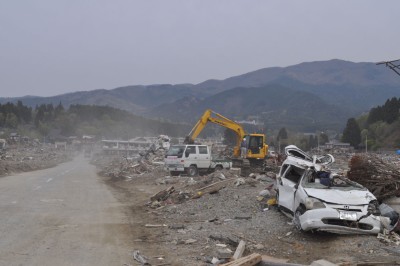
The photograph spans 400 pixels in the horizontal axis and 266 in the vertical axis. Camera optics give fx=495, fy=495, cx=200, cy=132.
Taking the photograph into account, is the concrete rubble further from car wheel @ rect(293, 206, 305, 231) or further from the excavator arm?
the excavator arm

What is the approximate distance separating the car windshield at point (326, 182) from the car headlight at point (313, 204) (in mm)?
960

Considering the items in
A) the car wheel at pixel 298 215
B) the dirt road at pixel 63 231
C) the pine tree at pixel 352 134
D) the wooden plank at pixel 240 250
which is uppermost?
the pine tree at pixel 352 134

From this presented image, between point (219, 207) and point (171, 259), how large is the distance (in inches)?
252

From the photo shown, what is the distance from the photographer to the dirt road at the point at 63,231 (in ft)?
31.3

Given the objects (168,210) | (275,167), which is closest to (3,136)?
(275,167)

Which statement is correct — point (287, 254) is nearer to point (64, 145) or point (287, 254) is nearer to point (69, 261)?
point (69, 261)

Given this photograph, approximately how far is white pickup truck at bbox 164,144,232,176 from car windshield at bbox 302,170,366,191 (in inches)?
802

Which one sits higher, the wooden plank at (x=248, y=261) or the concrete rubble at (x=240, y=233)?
the wooden plank at (x=248, y=261)

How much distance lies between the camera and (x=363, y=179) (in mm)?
14492

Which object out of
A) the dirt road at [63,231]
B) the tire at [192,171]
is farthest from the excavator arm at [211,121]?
the dirt road at [63,231]

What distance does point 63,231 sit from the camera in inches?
494

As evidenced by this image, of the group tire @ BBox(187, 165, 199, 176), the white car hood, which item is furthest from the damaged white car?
tire @ BBox(187, 165, 199, 176)

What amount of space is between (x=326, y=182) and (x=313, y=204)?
1.42 m

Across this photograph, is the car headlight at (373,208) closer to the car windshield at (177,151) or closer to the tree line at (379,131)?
the car windshield at (177,151)
